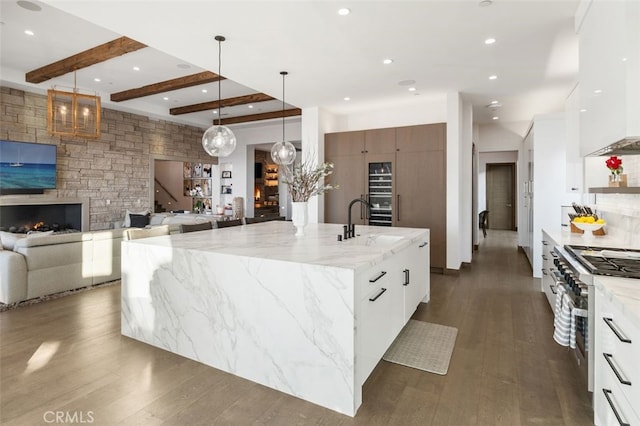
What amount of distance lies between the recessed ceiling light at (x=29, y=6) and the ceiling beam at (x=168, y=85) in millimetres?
2163

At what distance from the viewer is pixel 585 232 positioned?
3.52 m

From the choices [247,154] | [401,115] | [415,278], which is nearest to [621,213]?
[415,278]

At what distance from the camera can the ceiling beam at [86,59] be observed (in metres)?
4.36

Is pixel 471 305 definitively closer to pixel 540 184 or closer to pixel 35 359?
pixel 540 184

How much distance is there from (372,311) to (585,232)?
2.83 metres

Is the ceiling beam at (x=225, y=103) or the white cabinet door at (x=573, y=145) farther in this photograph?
the ceiling beam at (x=225, y=103)

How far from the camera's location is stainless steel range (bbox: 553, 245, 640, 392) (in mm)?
1883

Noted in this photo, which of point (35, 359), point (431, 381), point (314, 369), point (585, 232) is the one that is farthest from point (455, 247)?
point (35, 359)

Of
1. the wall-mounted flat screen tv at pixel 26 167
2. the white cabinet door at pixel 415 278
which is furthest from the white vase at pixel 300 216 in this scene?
the wall-mounted flat screen tv at pixel 26 167

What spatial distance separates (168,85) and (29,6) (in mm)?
2397

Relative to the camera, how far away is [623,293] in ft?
4.90

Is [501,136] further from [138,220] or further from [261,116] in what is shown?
[138,220]

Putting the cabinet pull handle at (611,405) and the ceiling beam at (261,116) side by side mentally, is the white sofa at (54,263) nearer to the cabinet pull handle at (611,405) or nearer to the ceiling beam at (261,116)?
the ceiling beam at (261,116)

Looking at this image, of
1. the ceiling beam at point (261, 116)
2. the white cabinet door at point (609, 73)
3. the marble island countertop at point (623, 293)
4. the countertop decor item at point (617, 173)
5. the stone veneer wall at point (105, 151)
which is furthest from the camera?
the ceiling beam at point (261, 116)
